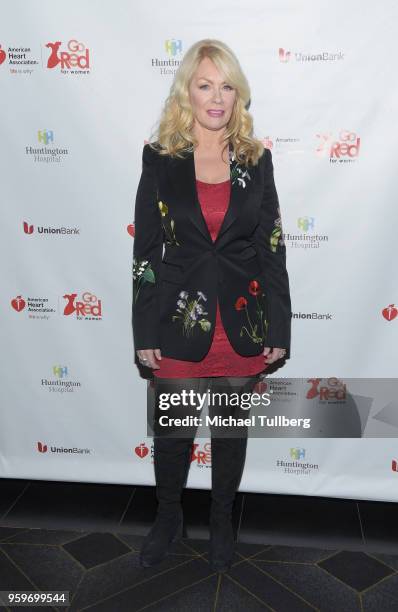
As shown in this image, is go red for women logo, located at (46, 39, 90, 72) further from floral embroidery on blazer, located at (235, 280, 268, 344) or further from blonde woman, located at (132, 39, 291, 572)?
floral embroidery on blazer, located at (235, 280, 268, 344)

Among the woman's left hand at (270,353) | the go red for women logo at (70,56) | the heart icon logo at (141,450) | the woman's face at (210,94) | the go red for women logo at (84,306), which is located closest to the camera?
the woman's face at (210,94)

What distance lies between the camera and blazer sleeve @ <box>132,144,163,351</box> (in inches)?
99.2

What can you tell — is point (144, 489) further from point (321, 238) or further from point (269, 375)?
point (321, 238)

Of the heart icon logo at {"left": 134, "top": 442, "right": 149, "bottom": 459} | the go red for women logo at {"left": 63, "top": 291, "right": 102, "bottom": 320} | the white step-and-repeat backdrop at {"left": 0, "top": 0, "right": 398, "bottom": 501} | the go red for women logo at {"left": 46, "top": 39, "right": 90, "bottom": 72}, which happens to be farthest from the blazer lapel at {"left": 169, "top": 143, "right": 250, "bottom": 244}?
the heart icon logo at {"left": 134, "top": 442, "right": 149, "bottom": 459}

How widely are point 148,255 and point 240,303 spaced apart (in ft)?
1.34

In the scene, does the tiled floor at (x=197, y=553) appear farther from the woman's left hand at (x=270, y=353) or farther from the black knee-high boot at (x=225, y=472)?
the woman's left hand at (x=270, y=353)

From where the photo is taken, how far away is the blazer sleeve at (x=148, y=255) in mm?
2520

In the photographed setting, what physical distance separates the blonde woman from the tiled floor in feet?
0.70

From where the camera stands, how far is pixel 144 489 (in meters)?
3.39

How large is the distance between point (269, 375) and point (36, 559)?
4.36 feet

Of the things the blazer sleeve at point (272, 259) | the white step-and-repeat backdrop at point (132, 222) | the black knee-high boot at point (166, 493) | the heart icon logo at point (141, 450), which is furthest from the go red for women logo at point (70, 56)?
the heart icon logo at point (141, 450)

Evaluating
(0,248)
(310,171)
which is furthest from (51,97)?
(310,171)

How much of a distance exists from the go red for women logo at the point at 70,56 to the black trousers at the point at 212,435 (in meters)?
1.40

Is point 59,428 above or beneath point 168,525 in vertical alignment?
above
